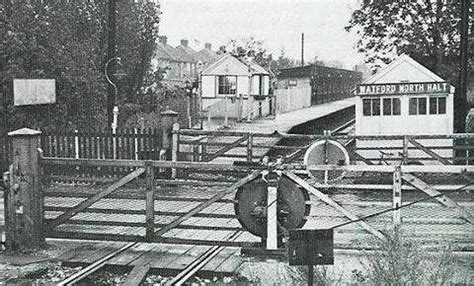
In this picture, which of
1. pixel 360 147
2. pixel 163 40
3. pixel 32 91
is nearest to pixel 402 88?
pixel 360 147

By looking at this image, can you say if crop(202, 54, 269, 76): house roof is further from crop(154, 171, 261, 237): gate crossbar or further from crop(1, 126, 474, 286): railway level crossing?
crop(154, 171, 261, 237): gate crossbar

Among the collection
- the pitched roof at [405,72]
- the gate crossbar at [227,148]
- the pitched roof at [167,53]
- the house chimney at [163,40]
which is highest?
the house chimney at [163,40]

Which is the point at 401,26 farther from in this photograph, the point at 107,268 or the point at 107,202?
the point at 107,268

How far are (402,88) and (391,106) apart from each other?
706 mm

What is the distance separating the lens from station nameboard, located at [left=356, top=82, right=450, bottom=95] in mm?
20062

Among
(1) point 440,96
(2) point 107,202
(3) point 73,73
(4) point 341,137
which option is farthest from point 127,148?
(1) point 440,96

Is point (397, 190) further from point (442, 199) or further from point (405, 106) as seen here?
point (405, 106)

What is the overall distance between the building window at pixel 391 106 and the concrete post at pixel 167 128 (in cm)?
842

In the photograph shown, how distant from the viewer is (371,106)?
20953 mm

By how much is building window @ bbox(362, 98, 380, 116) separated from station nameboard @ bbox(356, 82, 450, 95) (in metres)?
0.27

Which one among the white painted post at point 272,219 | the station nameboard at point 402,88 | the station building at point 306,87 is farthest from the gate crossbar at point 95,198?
the station building at point 306,87

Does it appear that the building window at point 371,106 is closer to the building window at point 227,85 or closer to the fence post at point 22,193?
the fence post at point 22,193

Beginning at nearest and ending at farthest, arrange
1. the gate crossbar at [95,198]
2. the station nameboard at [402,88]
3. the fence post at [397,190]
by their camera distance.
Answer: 1. the fence post at [397,190]
2. the gate crossbar at [95,198]
3. the station nameboard at [402,88]

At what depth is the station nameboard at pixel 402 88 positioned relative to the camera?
20.1m
